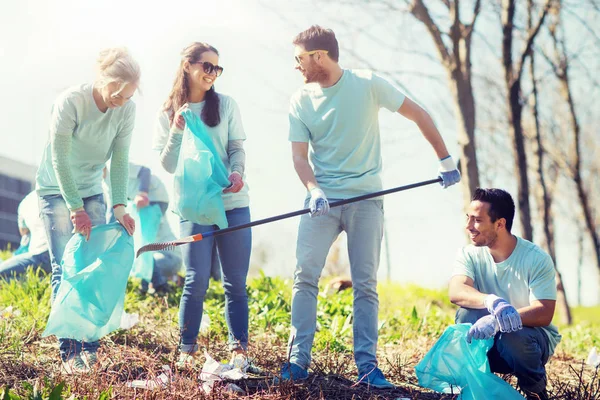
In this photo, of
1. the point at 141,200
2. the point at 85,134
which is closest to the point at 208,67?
the point at 85,134

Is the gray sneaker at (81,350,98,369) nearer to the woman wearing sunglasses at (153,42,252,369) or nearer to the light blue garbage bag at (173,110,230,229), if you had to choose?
the woman wearing sunglasses at (153,42,252,369)

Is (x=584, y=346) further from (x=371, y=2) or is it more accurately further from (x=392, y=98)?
(x=371, y=2)

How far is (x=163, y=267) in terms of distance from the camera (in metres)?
6.41

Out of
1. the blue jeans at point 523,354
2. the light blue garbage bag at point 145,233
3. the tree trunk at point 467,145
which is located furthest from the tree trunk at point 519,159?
the blue jeans at point 523,354

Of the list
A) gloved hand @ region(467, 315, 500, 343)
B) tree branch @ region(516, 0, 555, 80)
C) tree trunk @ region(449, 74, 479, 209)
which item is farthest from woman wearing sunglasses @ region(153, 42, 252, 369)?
tree branch @ region(516, 0, 555, 80)

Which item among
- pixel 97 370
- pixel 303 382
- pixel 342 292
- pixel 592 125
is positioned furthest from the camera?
pixel 592 125

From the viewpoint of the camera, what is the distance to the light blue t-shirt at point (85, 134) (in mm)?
3703

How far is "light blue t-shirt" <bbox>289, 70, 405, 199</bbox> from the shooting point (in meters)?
3.76

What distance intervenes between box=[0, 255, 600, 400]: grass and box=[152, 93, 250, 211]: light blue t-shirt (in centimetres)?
88

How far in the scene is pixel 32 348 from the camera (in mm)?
4215

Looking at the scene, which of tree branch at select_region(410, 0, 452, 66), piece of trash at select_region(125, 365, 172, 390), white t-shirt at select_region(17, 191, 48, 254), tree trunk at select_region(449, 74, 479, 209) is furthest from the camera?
tree branch at select_region(410, 0, 452, 66)

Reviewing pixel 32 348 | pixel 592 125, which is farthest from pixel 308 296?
pixel 592 125

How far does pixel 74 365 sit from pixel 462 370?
196 centimetres

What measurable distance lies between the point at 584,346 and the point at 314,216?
4.16 meters
